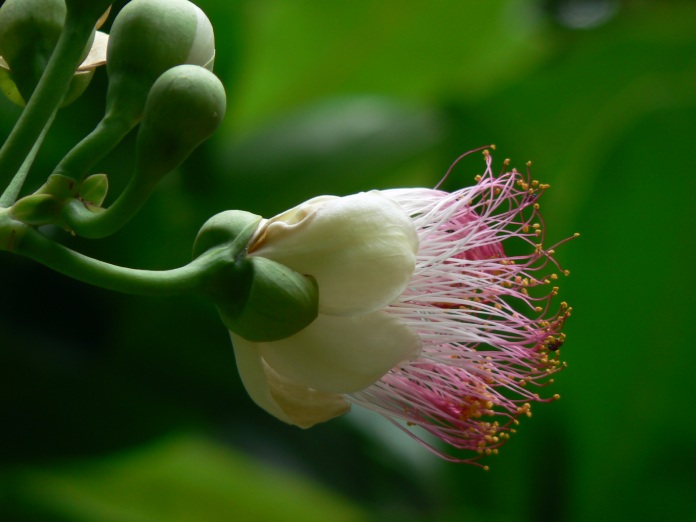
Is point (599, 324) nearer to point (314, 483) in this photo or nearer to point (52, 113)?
point (314, 483)

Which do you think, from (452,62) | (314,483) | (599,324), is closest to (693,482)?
(599,324)

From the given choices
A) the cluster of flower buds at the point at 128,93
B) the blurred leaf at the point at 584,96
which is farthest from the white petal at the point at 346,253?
the blurred leaf at the point at 584,96

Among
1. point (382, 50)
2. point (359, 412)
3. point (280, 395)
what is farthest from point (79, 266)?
point (382, 50)

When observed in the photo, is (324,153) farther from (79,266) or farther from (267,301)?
(79,266)

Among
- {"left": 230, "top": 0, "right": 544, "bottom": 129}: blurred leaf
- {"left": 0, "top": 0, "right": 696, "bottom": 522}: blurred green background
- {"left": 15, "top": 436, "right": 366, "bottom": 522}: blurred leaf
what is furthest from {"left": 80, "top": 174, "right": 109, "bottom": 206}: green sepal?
{"left": 230, "top": 0, "right": 544, "bottom": 129}: blurred leaf

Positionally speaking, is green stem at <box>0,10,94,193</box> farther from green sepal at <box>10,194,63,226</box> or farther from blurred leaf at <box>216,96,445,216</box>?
blurred leaf at <box>216,96,445,216</box>
